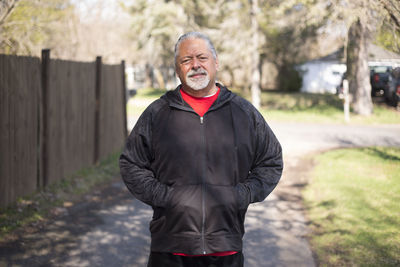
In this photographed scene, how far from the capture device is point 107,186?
9250 mm

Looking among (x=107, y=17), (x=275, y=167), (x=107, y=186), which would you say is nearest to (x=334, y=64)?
(x=107, y=17)

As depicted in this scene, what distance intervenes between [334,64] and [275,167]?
46594 mm

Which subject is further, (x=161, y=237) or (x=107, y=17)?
(x=107, y=17)

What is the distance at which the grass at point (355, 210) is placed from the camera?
5414mm

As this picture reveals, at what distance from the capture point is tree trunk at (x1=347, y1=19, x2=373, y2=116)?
939 inches

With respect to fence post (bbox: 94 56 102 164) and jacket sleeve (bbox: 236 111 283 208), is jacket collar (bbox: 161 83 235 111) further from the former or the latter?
fence post (bbox: 94 56 102 164)

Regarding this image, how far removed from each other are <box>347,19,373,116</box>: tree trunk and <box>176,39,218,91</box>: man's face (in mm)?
21739

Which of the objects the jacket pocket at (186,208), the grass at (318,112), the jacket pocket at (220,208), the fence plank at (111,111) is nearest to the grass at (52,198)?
the fence plank at (111,111)

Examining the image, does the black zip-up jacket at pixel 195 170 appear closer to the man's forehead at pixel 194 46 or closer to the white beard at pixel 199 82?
the white beard at pixel 199 82

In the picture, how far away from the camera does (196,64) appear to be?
3.12 metres

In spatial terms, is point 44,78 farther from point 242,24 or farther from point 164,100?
point 242,24

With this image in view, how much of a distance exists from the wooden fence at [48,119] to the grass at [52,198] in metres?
0.13

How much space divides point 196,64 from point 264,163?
76cm

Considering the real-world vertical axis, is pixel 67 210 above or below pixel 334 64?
below
